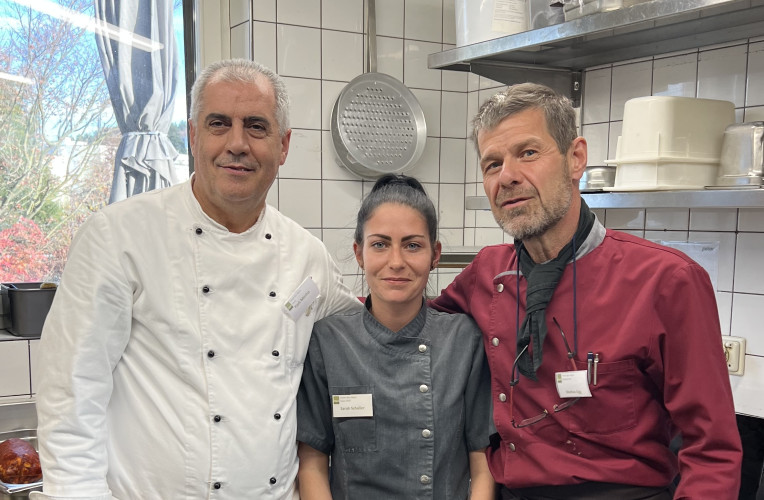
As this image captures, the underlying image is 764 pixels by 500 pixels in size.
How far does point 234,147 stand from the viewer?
4.07 ft

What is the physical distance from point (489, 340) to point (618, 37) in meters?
0.94

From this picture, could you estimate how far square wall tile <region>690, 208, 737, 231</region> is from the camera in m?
1.76

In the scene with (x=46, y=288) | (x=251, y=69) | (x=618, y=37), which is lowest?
(x=46, y=288)

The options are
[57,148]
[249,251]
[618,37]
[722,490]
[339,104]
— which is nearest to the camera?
[722,490]

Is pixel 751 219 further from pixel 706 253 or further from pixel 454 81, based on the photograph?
pixel 454 81

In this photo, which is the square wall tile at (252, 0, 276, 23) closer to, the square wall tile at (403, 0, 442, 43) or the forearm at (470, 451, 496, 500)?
the square wall tile at (403, 0, 442, 43)

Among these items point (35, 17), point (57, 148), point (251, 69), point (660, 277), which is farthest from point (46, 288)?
point (660, 277)

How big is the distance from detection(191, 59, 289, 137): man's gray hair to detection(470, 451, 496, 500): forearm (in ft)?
2.53

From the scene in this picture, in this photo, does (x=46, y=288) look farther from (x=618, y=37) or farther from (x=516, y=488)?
(x=618, y=37)

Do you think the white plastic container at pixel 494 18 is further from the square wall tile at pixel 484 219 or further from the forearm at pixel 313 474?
the forearm at pixel 313 474

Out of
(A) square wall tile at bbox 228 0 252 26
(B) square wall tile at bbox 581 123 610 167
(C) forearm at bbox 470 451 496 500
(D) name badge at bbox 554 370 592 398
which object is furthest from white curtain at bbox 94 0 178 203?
(D) name badge at bbox 554 370 592 398

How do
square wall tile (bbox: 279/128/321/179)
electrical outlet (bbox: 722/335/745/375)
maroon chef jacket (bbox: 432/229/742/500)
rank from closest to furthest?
maroon chef jacket (bbox: 432/229/742/500) < electrical outlet (bbox: 722/335/745/375) < square wall tile (bbox: 279/128/321/179)

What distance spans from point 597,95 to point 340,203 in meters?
0.95

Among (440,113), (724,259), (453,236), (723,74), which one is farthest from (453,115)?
(724,259)
